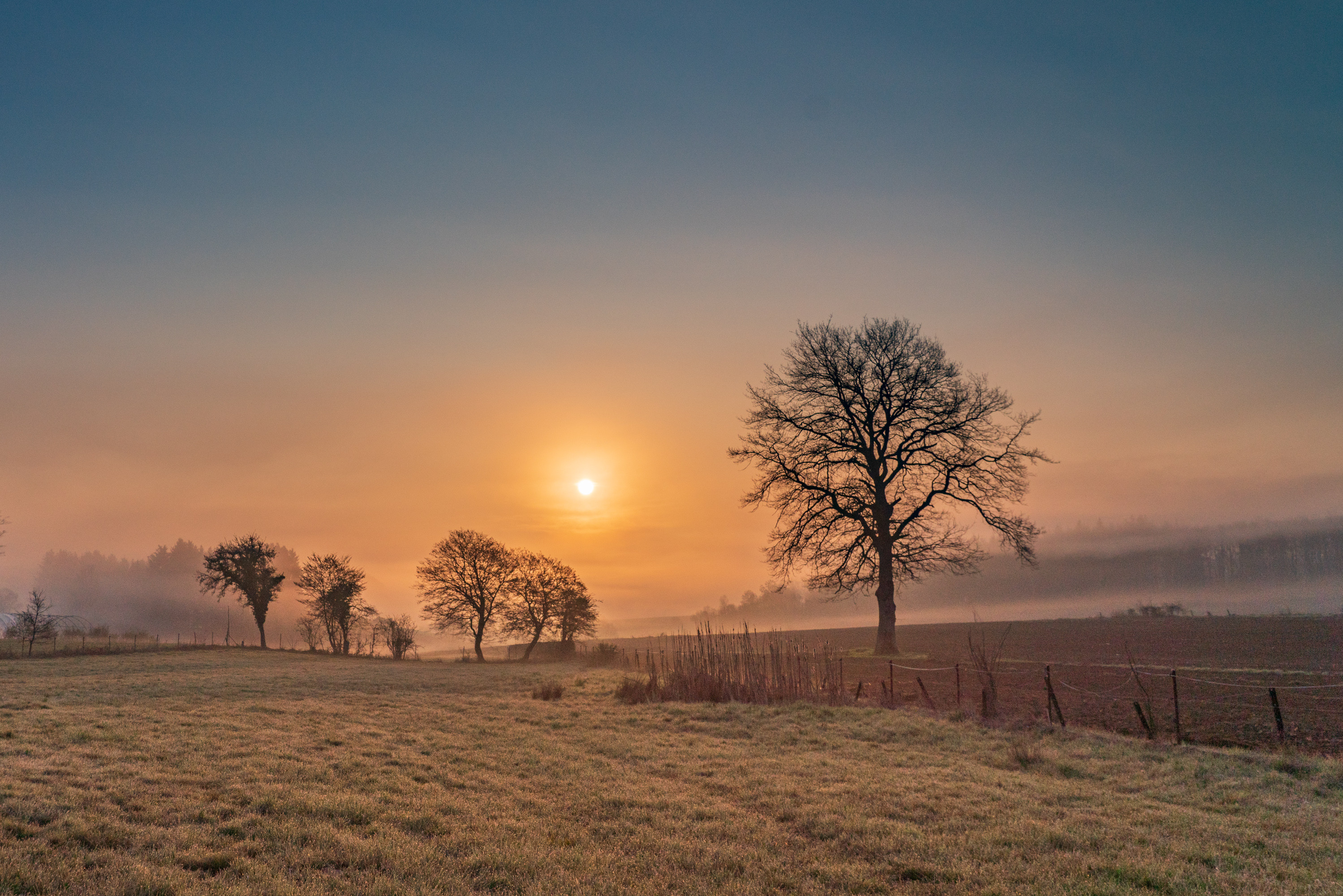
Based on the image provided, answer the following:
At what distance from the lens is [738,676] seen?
20750mm

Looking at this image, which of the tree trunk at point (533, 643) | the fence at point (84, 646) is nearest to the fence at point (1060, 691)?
the tree trunk at point (533, 643)

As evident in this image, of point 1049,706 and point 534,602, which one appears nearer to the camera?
point 1049,706

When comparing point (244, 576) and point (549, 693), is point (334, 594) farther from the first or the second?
point (549, 693)

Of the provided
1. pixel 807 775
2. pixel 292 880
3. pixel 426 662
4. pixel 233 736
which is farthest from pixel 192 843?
pixel 426 662

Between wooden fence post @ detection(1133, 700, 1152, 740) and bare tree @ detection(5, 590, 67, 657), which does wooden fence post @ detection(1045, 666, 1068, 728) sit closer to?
wooden fence post @ detection(1133, 700, 1152, 740)

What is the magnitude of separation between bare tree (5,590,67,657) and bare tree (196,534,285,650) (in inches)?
437

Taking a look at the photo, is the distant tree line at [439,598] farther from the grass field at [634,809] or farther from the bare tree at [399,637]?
the grass field at [634,809]

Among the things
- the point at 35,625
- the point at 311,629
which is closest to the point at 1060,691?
the point at 35,625

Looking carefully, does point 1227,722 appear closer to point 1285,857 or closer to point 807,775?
point 1285,857

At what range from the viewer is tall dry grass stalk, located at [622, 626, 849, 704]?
1939 centimetres

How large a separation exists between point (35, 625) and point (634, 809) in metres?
65.1

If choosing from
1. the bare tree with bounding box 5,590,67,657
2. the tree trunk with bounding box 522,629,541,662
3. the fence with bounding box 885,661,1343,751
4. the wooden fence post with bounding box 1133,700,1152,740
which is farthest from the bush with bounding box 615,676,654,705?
the bare tree with bounding box 5,590,67,657

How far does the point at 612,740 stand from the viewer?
14109mm

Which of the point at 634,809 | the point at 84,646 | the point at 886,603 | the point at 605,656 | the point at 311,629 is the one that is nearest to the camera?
the point at 634,809
